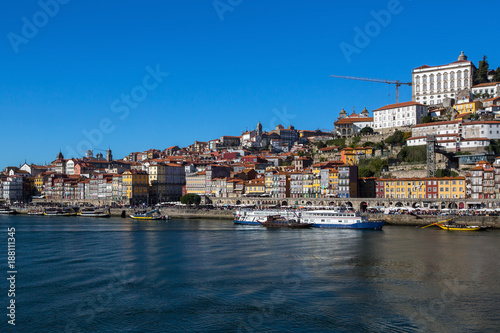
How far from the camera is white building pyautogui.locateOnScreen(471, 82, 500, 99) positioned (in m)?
63.3

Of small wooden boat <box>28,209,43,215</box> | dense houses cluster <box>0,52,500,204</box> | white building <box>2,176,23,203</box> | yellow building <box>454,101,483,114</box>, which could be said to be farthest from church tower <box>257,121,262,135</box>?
small wooden boat <box>28,209,43,215</box>

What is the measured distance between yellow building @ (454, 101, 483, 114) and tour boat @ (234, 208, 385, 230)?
86.4ft

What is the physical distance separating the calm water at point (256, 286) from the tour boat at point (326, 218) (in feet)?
29.1

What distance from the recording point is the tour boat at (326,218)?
124 feet

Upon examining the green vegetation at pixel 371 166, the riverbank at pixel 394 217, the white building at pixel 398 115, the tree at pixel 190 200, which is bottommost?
the riverbank at pixel 394 217

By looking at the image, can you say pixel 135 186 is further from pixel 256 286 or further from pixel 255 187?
pixel 256 286

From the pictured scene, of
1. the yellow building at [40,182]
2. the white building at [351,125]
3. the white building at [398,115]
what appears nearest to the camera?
the white building at [398,115]

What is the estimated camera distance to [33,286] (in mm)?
17344

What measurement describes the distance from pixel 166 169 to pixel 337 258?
49.9 meters

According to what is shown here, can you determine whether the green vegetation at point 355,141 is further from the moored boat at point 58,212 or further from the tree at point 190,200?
the moored boat at point 58,212

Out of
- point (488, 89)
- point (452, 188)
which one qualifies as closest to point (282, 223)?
point (452, 188)

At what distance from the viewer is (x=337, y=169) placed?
5175 cm

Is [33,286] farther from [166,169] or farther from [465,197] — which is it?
[166,169]

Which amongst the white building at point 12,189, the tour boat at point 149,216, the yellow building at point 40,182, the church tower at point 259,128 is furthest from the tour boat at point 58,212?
the church tower at point 259,128
